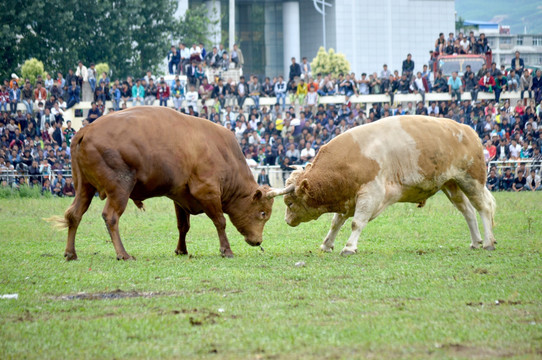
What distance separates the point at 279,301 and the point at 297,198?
15.2 feet

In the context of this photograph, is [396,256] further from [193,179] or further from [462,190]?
[193,179]

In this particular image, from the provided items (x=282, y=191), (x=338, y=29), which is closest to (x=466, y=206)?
(x=282, y=191)

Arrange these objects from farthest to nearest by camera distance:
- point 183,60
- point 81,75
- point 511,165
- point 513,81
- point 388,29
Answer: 1. point 388,29
2. point 183,60
3. point 81,75
4. point 513,81
5. point 511,165

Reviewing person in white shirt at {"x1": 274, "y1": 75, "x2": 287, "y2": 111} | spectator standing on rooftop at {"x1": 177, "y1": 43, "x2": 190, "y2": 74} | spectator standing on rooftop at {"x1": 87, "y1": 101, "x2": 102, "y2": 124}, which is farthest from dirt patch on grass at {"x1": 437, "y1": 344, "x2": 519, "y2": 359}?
spectator standing on rooftop at {"x1": 177, "y1": 43, "x2": 190, "y2": 74}

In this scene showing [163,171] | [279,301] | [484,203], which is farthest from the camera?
[484,203]

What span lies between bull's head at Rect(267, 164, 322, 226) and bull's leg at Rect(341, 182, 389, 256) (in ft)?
2.83

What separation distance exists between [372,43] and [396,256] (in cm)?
5157

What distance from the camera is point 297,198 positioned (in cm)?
1283

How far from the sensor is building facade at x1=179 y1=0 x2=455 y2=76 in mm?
61000

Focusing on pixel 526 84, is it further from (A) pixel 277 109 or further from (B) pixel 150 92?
(B) pixel 150 92

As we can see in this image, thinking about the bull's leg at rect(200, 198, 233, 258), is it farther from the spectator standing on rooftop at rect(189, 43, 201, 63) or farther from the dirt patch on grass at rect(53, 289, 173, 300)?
the spectator standing on rooftop at rect(189, 43, 201, 63)

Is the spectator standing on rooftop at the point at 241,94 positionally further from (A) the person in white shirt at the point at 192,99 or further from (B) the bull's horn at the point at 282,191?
(B) the bull's horn at the point at 282,191

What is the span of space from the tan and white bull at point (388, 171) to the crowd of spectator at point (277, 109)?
14.2 meters

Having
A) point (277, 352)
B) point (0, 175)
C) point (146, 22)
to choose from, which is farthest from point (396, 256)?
point (146, 22)
